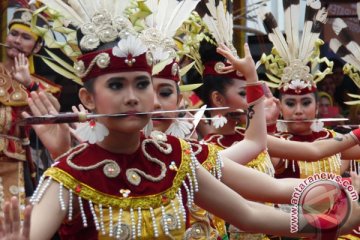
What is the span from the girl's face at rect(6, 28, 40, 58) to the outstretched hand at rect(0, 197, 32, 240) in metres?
4.60

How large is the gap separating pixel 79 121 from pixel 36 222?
1.59 ft

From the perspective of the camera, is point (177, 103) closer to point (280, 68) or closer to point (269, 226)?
point (269, 226)

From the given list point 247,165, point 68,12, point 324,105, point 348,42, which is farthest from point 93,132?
point 324,105

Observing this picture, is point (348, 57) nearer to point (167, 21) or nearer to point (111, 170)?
point (167, 21)

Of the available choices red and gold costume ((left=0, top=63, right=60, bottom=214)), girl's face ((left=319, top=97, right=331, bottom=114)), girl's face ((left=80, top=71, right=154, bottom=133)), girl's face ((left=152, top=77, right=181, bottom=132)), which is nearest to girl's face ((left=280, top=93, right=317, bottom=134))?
red and gold costume ((left=0, top=63, right=60, bottom=214))

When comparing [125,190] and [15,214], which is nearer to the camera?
[15,214]

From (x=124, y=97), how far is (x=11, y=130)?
161 inches

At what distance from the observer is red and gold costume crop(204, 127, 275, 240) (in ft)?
20.9

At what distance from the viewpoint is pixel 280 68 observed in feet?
25.3

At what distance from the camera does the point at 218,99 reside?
6.72 m

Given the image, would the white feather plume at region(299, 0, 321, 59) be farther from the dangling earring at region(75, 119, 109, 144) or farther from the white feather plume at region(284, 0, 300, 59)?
the dangling earring at region(75, 119, 109, 144)

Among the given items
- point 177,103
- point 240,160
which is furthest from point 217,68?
point 240,160

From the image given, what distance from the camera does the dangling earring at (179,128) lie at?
17.2 ft

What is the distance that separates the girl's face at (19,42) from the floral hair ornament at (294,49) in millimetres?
1864
